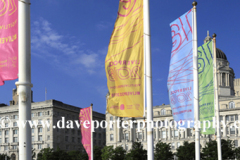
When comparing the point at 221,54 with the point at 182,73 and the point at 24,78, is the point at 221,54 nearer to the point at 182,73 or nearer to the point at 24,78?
the point at 182,73

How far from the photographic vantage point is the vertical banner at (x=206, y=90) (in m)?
24.1

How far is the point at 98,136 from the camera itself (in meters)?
144

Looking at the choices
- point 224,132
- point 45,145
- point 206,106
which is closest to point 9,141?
point 45,145

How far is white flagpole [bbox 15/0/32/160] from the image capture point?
9977 mm

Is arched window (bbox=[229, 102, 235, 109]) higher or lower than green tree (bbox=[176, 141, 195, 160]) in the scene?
higher

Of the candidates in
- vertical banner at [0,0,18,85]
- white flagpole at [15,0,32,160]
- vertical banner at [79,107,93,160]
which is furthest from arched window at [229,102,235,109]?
white flagpole at [15,0,32,160]

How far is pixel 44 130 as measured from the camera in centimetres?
12569

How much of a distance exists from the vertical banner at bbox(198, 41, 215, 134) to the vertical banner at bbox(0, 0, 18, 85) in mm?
15357

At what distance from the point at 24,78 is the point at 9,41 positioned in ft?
7.68

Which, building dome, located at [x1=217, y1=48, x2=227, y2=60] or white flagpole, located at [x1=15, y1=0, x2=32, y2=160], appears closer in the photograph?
white flagpole, located at [x1=15, y1=0, x2=32, y2=160]

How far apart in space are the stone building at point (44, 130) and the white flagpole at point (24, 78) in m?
115

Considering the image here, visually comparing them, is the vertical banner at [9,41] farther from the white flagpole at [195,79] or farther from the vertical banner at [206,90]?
the vertical banner at [206,90]

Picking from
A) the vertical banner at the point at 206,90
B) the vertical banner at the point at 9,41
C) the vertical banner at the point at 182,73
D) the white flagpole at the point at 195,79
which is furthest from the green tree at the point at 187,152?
the vertical banner at the point at 9,41

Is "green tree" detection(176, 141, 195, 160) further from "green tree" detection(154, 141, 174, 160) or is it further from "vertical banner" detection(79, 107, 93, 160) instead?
"vertical banner" detection(79, 107, 93, 160)
